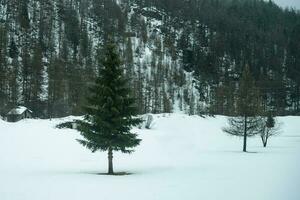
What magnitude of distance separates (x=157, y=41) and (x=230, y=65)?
27.0 meters

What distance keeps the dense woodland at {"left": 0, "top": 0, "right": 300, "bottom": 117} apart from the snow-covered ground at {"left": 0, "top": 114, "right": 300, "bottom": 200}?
81.0ft

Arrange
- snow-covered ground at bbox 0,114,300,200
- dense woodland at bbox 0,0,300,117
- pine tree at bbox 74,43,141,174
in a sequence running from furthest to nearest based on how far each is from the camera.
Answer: dense woodland at bbox 0,0,300,117 < pine tree at bbox 74,43,141,174 < snow-covered ground at bbox 0,114,300,200

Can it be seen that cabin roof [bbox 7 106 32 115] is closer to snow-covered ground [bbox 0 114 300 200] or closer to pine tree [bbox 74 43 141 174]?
snow-covered ground [bbox 0 114 300 200]

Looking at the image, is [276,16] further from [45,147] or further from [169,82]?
[45,147]

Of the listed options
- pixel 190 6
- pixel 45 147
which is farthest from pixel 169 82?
pixel 45 147

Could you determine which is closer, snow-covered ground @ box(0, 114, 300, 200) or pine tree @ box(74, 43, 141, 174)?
snow-covered ground @ box(0, 114, 300, 200)

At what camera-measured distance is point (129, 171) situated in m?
27.6

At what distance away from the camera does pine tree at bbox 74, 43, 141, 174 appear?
25.0 m

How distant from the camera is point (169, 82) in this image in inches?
4382

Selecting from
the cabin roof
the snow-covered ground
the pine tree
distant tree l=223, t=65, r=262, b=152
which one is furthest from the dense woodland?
the pine tree

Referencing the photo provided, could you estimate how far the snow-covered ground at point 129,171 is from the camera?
1684cm

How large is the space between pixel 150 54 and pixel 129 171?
94973 millimetres

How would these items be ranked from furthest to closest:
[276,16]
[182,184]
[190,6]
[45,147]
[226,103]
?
1. [276,16]
2. [190,6]
3. [226,103]
4. [45,147]
5. [182,184]

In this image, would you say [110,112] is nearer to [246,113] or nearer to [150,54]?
[246,113]
